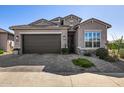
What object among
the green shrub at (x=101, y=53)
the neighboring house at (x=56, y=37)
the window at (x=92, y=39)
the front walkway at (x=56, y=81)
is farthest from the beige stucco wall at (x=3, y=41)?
the front walkway at (x=56, y=81)

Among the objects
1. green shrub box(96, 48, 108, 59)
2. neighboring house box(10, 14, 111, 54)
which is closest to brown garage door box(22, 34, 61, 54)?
neighboring house box(10, 14, 111, 54)

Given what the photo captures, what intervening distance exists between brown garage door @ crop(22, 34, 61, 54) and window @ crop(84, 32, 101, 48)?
330 cm

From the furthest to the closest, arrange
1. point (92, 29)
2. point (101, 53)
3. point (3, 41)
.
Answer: point (3, 41)
point (92, 29)
point (101, 53)

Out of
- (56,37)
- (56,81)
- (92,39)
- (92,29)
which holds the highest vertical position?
(92,29)

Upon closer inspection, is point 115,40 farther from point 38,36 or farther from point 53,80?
point 53,80

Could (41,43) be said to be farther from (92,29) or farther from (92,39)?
(92,29)

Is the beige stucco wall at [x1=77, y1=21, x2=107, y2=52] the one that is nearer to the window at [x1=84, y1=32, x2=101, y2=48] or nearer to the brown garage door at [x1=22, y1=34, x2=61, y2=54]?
the window at [x1=84, y1=32, x2=101, y2=48]

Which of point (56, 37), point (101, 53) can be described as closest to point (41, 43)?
point (56, 37)

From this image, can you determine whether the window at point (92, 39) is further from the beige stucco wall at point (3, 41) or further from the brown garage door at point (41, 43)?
the beige stucco wall at point (3, 41)

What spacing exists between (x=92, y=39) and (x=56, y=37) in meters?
4.14

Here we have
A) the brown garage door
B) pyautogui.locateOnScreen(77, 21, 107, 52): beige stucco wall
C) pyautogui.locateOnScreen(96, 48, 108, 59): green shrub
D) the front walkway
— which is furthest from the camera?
the brown garage door

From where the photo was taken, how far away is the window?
59.2 ft

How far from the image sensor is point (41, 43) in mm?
19531

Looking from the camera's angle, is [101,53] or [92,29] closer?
[101,53]
